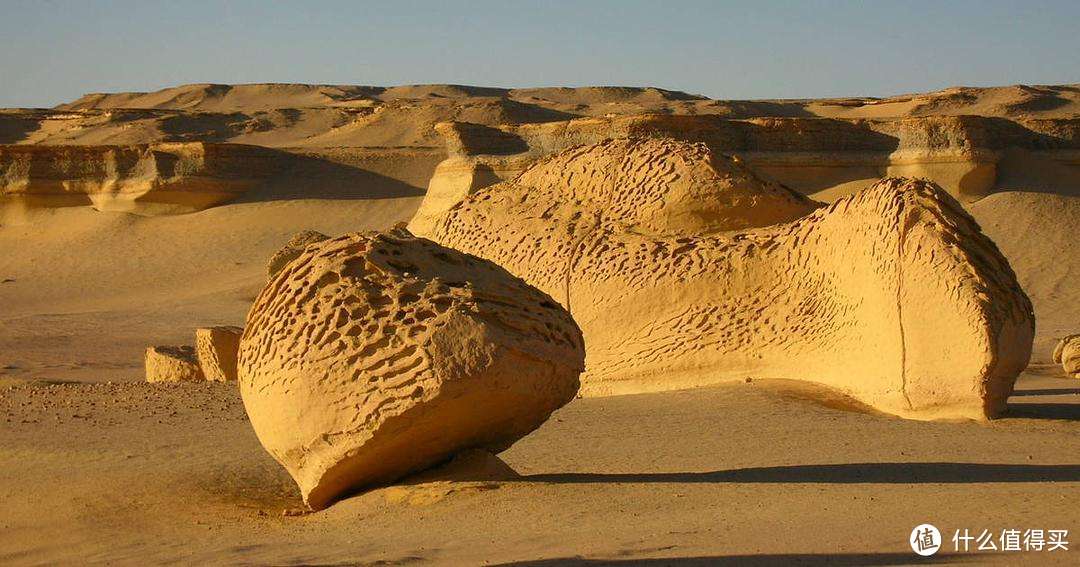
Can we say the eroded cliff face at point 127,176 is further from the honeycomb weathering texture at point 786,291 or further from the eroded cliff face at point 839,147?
the honeycomb weathering texture at point 786,291

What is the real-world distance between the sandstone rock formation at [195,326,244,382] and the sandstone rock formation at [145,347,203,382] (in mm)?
256

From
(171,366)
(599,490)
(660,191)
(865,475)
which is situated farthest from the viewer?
(171,366)

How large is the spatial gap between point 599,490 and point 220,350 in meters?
5.73

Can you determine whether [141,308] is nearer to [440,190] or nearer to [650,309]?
[440,190]

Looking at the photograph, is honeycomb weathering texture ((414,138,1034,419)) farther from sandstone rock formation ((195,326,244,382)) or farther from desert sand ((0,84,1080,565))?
sandstone rock formation ((195,326,244,382))

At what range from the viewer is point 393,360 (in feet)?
16.3

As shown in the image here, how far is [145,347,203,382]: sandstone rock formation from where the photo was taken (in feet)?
34.7

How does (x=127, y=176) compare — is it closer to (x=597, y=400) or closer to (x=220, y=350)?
(x=220, y=350)

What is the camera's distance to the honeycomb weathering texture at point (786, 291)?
7.06 meters

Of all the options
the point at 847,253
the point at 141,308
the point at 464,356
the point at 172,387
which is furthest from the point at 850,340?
the point at 141,308

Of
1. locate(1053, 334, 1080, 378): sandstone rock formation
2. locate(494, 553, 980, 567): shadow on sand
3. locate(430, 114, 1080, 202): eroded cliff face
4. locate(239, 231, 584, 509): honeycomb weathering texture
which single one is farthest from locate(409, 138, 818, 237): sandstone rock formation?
locate(430, 114, 1080, 202): eroded cliff face

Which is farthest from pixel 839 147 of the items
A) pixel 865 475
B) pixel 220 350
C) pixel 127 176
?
pixel 865 475

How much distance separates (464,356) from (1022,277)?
→ 12631mm

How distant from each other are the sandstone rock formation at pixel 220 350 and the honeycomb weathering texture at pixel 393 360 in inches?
191
